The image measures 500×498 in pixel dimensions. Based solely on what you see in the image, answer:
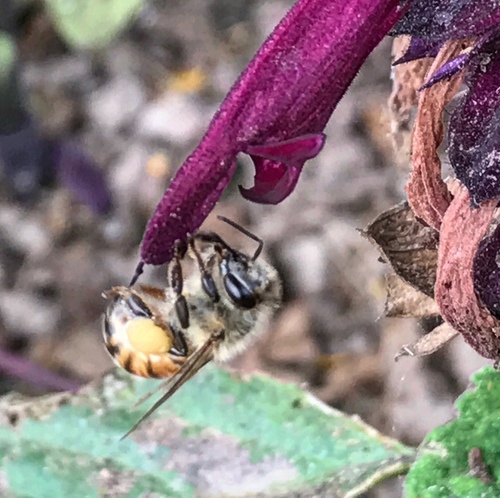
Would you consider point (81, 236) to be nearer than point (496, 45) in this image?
No

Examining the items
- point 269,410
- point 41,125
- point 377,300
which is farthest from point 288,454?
point 41,125

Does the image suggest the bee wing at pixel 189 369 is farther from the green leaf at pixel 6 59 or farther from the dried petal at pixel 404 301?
the green leaf at pixel 6 59

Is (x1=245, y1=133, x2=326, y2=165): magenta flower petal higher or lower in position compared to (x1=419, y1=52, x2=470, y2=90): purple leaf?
higher

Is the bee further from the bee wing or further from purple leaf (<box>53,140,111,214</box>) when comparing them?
purple leaf (<box>53,140,111,214</box>)

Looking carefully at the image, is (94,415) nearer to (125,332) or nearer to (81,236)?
(125,332)

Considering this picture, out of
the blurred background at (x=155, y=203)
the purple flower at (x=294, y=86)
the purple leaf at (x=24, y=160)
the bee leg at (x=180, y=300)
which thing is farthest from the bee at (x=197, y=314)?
the purple leaf at (x=24, y=160)

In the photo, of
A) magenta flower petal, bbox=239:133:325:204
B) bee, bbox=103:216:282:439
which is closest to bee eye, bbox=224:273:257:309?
bee, bbox=103:216:282:439
